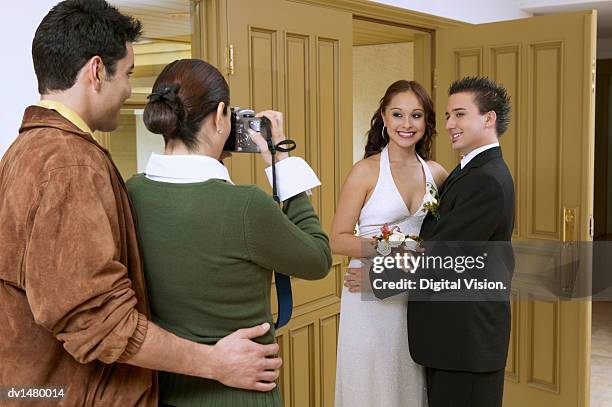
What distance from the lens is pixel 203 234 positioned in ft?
4.40

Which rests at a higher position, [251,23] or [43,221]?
[251,23]

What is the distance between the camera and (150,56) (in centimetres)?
311

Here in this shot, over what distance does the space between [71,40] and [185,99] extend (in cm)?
24

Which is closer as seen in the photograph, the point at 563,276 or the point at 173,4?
the point at 173,4

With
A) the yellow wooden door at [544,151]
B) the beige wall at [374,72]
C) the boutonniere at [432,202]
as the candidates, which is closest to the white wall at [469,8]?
the yellow wooden door at [544,151]

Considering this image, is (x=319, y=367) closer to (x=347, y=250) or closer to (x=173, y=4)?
(x=347, y=250)

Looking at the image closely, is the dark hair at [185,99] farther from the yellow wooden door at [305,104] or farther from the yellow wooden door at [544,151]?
the yellow wooden door at [544,151]

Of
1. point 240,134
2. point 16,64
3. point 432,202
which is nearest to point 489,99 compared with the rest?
point 432,202

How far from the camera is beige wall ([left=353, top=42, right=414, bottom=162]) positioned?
624cm

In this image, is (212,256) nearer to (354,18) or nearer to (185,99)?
(185,99)

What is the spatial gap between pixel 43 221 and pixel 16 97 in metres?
1.02

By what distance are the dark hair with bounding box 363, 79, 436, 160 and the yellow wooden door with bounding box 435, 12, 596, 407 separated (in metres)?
1.16

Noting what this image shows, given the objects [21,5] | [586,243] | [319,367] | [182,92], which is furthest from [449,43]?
[182,92]

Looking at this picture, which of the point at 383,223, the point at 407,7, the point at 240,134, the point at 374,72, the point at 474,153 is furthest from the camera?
the point at 374,72
